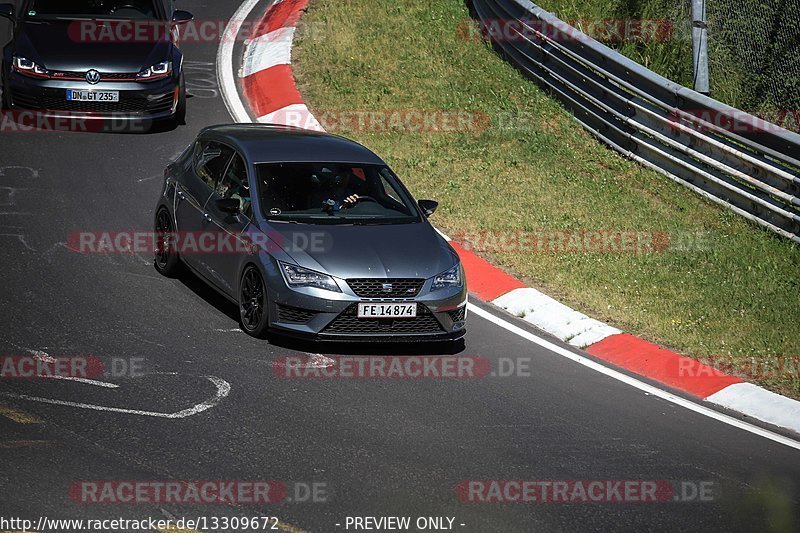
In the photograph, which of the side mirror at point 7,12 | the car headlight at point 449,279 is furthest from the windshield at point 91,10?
the car headlight at point 449,279

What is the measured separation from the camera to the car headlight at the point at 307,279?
9.45 meters

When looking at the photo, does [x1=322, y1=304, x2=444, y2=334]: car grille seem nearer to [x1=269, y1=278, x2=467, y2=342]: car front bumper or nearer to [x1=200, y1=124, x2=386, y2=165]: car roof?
[x1=269, y1=278, x2=467, y2=342]: car front bumper

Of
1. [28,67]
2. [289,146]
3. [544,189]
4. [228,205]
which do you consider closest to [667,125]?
[544,189]

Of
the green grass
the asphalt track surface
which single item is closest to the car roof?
the asphalt track surface

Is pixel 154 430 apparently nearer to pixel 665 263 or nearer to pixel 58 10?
pixel 665 263

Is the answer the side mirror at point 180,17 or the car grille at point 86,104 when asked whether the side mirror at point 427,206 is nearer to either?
the car grille at point 86,104

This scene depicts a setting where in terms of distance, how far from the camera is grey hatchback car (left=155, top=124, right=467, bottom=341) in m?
9.51

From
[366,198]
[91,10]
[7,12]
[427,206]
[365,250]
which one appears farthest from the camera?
[91,10]

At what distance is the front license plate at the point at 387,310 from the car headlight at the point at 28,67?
7.20m

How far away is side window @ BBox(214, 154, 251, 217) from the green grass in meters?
3.19

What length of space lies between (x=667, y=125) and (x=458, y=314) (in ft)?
19.5

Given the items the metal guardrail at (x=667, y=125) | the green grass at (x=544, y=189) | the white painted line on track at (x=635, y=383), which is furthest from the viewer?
the metal guardrail at (x=667, y=125)

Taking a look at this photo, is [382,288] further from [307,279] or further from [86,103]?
[86,103]

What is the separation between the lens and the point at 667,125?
578 inches
